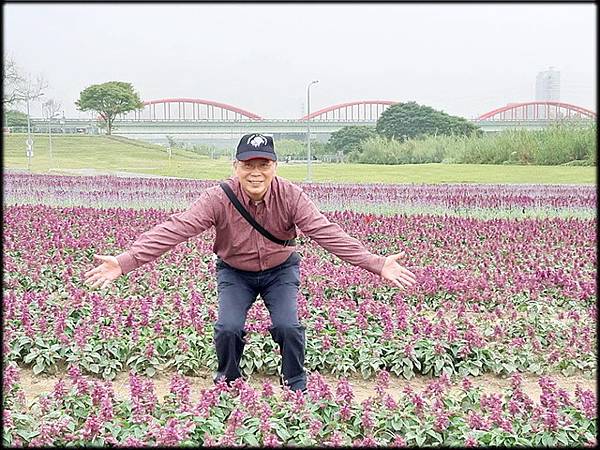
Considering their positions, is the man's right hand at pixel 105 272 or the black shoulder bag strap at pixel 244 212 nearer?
the man's right hand at pixel 105 272

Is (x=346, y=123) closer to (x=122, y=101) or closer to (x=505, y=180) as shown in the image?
(x=122, y=101)

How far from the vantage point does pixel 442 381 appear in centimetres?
407

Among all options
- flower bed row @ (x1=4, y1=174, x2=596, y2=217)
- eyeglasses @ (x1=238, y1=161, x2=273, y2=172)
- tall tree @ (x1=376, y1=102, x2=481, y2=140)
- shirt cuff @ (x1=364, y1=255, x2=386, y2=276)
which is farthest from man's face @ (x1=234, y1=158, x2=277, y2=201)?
tall tree @ (x1=376, y1=102, x2=481, y2=140)

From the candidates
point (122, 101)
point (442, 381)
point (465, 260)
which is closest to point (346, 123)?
point (122, 101)

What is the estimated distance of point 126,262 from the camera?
383cm

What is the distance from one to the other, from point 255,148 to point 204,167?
129 ft

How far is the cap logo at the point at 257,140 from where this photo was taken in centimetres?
396

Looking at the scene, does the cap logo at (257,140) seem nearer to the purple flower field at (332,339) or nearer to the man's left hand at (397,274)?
the man's left hand at (397,274)

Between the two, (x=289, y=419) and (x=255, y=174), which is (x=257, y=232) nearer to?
(x=255, y=174)

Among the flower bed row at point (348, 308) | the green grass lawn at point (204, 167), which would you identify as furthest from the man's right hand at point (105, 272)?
the green grass lawn at point (204, 167)

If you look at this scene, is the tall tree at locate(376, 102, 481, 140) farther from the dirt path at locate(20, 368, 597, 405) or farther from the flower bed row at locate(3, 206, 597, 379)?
the dirt path at locate(20, 368, 597, 405)

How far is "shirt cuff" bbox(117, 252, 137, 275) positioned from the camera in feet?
12.5

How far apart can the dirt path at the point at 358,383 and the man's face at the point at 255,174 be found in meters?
1.57

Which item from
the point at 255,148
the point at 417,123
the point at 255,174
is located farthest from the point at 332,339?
the point at 417,123
